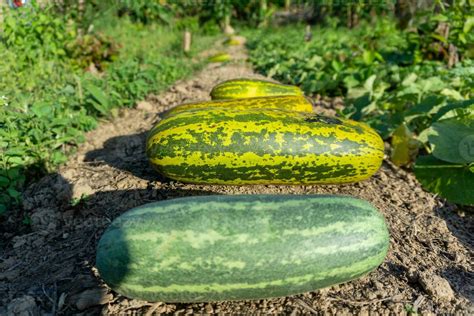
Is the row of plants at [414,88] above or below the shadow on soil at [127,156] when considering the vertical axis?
above

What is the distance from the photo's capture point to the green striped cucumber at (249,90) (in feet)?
14.5

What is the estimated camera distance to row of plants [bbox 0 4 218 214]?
3.54 metres

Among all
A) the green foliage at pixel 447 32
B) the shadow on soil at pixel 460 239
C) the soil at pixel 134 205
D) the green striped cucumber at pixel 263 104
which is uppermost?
the green foliage at pixel 447 32

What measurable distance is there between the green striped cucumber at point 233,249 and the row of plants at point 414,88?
161 centimetres

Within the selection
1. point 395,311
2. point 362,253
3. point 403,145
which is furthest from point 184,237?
point 403,145

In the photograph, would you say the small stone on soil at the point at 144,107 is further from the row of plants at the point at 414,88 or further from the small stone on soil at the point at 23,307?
the small stone on soil at the point at 23,307

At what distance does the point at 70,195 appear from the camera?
123 inches

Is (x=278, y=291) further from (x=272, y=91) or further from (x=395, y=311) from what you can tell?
(x=272, y=91)

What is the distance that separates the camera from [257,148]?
290cm

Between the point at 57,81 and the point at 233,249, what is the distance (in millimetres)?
5222

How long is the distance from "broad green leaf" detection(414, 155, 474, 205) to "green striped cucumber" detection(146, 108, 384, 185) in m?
0.61

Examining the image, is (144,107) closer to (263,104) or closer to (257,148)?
(263,104)

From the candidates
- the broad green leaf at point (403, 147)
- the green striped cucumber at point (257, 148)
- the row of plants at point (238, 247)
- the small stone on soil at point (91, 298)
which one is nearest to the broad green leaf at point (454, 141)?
the broad green leaf at point (403, 147)

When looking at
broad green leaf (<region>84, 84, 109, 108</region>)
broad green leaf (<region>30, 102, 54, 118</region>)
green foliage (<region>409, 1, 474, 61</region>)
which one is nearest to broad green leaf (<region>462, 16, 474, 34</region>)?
green foliage (<region>409, 1, 474, 61</region>)
